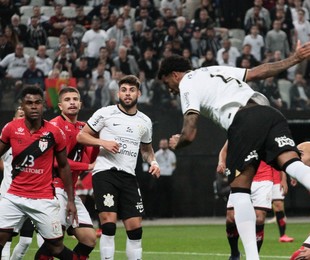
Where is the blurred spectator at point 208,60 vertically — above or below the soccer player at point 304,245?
above

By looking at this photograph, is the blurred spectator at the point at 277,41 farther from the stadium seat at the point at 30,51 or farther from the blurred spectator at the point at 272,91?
the stadium seat at the point at 30,51

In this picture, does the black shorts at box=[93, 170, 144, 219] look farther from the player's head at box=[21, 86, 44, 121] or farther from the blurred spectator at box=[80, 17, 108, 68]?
the blurred spectator at box=[80, 17, 108, 68]

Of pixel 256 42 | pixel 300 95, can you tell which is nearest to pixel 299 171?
pixel 300 95

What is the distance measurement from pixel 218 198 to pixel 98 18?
5.81 meters

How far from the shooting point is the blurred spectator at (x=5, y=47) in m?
25.3

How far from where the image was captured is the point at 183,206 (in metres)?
25.2

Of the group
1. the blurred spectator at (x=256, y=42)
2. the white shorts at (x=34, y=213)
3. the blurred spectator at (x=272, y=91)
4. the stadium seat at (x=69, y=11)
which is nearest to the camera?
the white shorts at (x=34, y=213)

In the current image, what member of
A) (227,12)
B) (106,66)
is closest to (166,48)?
(106,66)

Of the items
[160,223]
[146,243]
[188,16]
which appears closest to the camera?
[146,243]

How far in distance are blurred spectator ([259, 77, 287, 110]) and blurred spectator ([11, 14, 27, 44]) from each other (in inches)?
258

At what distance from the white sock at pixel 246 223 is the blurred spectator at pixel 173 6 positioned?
18.1 m

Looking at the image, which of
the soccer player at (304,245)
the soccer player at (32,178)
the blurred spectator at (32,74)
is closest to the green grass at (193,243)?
the blurred spectator at (32,74)

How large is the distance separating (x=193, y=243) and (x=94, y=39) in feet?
31.2

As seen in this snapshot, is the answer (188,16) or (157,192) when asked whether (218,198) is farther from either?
(188,16)
